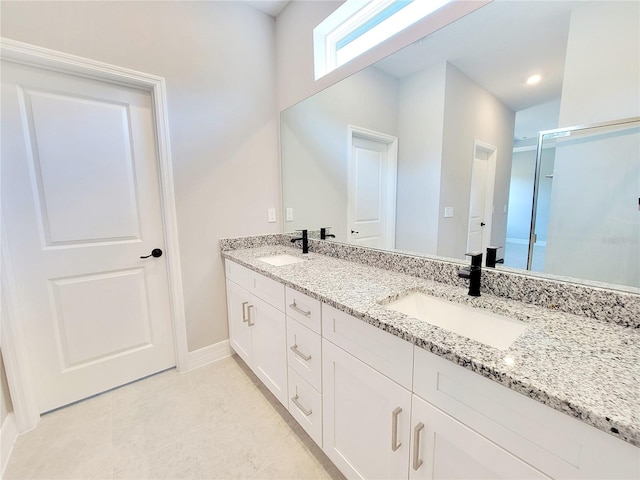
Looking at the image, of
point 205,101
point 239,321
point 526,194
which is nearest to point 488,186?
point 526,194

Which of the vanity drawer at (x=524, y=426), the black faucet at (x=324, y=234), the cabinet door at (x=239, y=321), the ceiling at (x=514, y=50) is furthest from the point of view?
the black faucet at (x=324, y=234)

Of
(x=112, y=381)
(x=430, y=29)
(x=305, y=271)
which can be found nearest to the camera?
(x=430, y=29)

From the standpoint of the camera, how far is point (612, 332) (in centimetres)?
79

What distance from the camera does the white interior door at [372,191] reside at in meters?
1.68

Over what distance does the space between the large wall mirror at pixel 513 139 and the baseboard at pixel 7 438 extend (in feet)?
7.06

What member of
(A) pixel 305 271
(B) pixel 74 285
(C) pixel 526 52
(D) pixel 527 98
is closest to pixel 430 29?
(C) pixel 526 52

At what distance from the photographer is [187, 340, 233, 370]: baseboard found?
199 cm

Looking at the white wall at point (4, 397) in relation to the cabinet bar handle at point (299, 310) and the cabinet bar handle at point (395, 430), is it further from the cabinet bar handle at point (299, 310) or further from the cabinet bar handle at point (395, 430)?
the cabinet bar handle at point (395, 430)

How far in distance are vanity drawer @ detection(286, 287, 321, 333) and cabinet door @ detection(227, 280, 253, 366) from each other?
501mm

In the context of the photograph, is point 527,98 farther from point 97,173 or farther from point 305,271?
point 97,173

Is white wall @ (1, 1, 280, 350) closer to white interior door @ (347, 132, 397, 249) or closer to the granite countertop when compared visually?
white interior door @ (347, 132, 397, 249)

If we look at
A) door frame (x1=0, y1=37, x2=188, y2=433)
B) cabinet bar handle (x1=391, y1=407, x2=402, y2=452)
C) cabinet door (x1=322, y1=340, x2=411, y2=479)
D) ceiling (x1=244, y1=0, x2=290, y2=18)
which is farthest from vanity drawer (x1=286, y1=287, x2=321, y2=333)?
ceiling (x1=244, y1=0, x2=290, y2=18)

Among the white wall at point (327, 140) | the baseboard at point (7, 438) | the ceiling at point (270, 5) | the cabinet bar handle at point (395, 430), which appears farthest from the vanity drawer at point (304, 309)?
the ceiling at point (270, 5)

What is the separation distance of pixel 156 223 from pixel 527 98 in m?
2.17
